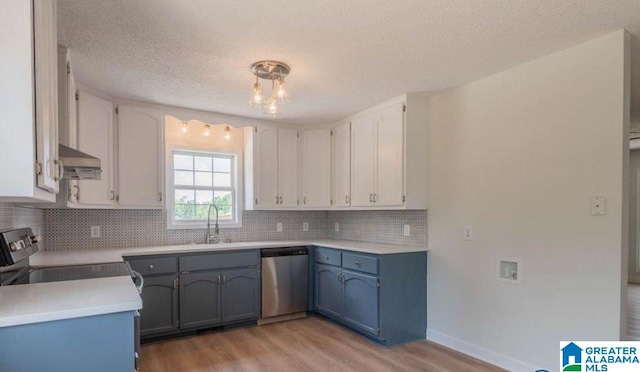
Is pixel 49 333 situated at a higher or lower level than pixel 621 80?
lower

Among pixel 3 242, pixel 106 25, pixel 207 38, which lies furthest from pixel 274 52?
pixel 3 242

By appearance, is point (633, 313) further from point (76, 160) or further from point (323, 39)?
point (76, 160)

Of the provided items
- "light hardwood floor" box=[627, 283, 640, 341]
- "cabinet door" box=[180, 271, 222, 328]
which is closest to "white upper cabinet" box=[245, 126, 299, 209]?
"cabinet door" box=[180, 271, 222, 328]

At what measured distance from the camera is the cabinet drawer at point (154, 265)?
3207 millimetres

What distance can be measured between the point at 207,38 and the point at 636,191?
679 cm

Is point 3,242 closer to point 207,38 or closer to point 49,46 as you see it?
point 49,46

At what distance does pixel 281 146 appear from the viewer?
4398 mm

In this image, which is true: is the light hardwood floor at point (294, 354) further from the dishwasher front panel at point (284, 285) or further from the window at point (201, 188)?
the window at point (201, 188)

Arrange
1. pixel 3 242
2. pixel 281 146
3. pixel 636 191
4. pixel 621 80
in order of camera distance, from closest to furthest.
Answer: pixel 3 242, pixel 621 80, pixel 281 146, pixel 636 191

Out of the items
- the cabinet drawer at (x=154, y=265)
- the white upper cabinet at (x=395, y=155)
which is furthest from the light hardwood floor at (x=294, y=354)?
the white upper cabinet at (x=395, y=155)

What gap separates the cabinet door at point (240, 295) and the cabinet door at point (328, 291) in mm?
667

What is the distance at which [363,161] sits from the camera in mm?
3877

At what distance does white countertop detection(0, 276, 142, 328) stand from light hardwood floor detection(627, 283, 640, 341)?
3.97 m

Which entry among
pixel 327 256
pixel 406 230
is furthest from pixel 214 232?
pixel 406 230
